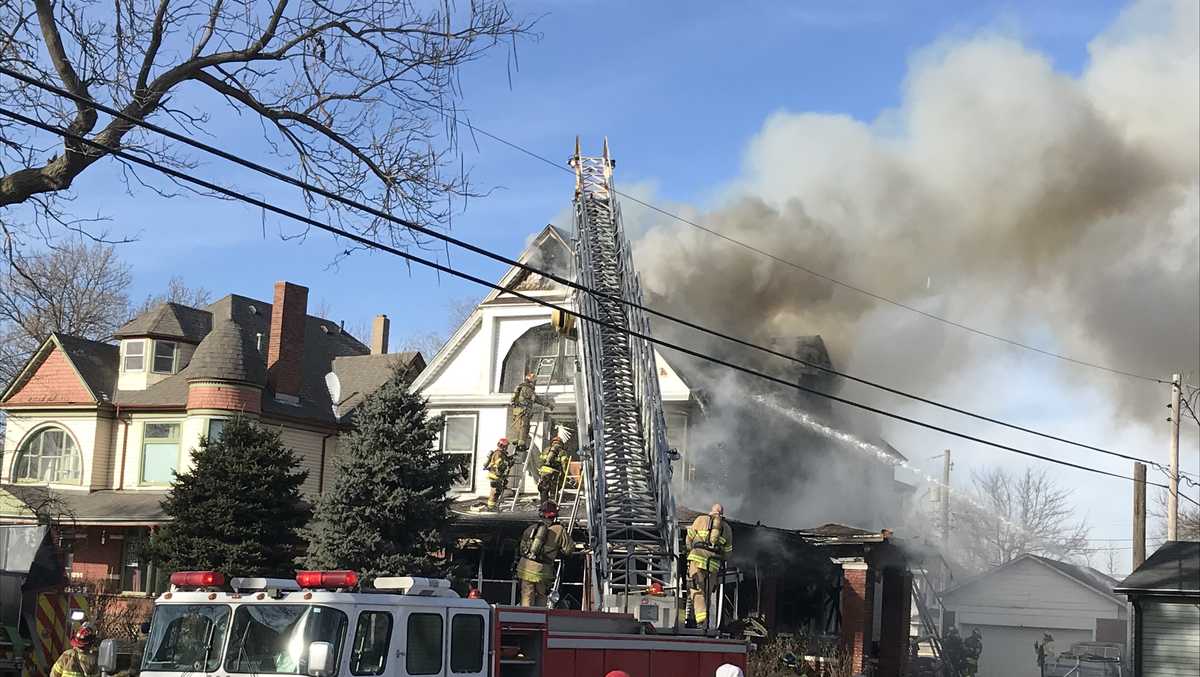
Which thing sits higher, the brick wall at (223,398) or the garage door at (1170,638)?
the brick wall at (223,398)

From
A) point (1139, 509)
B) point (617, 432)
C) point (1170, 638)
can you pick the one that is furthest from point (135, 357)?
point (1170, 638)

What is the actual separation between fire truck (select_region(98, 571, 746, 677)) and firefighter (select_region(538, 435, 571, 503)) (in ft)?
50.5

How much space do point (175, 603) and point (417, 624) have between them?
1.72 m

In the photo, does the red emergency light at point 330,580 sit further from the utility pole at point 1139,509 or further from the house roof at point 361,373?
the house roof at point 361,373

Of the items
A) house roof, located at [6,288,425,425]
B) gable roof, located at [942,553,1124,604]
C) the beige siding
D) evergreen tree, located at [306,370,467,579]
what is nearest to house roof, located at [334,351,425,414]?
house roof, located at [6,288,425,425]

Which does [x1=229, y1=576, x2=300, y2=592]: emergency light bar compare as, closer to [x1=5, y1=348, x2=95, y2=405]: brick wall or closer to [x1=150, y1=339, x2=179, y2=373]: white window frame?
[x1=5, y1=348, x2=95, y2=405]: brick wall

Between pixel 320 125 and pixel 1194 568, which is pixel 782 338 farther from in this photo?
pixel 320 125

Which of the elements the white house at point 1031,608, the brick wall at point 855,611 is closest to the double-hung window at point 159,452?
the brick wall at point 855,611

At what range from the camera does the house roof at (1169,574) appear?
81.0ft

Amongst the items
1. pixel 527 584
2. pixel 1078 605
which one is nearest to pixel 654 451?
pixel 527 584

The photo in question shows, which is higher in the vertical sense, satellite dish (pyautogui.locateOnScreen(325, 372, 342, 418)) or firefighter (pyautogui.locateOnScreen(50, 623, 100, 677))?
satellite dish (pyautogui.locateOnScreen(325, 372, 342, 418))

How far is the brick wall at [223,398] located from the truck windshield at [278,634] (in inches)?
935

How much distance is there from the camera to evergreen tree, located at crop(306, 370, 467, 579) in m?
21.6

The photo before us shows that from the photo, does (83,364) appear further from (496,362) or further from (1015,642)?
(1015,642)
